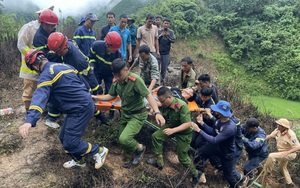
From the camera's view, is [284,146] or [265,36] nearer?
[284,146]

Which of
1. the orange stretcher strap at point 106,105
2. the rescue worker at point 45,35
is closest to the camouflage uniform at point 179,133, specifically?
the orange stretcher strap at point 106,105

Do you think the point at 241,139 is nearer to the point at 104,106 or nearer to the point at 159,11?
the point at 104,106

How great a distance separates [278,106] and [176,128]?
255 inches

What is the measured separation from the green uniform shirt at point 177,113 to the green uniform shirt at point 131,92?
0.37 meters

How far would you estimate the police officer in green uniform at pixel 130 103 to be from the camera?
3.55m

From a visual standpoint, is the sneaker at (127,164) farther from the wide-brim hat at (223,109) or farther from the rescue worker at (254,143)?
the rescue worker at (254,143)

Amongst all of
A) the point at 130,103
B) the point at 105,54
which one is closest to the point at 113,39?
the point at 105,54

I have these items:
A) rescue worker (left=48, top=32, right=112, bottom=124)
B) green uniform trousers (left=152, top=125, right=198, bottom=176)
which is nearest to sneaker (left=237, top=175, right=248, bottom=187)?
green uniform trousers (left=152, top=125, right=198, bottom=176)

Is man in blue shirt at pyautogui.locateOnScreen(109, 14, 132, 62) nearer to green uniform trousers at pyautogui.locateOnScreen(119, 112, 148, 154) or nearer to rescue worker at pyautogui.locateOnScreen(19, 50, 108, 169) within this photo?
green uniform trousers at pyautogui.locateOnScreen(119, 112, 148, 154)

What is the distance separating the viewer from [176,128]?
363 cm

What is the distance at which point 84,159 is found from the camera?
12.2 ft

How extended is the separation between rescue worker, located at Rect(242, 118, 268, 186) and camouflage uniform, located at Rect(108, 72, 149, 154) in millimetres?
1661

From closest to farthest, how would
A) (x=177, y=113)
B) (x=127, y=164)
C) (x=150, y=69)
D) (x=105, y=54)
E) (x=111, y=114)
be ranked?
(x=177, y=113) → (x=127, y=164) → (x=105, y=54) → (x=150, y=69) → (x=111, y=114)

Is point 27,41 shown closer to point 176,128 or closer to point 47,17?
point 47,17
